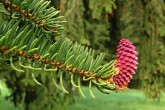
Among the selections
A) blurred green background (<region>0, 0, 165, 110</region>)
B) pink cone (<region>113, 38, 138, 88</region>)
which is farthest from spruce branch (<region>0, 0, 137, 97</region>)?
blurred green background (<region>0, 0, 165, 110</region>)

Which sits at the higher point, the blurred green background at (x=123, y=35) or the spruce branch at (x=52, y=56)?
the blurred green background at (x=123, y=35)

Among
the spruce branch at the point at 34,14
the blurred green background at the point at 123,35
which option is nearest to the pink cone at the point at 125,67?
the spruce branch at the point at 34,14

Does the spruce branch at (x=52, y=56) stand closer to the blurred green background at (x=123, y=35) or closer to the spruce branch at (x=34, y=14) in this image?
the spruce branch at (x=34, y=14)

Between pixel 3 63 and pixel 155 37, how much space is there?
5818mm

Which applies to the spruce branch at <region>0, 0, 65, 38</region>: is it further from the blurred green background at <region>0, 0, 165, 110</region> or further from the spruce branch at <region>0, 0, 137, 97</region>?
the blurred green background at <region>0, 0, 165, 110</region>

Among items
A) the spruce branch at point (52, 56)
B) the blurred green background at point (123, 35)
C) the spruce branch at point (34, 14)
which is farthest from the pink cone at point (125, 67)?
the blurred green background at point (123, 35)

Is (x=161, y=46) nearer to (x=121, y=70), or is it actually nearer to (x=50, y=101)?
(x=50, y=101)

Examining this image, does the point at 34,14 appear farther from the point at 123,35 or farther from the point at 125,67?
the point at 123,35

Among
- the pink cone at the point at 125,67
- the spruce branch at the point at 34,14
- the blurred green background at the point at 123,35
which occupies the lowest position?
the pink cone at the point at 125,67

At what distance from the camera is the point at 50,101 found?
6.74 metres

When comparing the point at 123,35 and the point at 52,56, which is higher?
the point at 123,35

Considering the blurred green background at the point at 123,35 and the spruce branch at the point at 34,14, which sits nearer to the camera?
the spruce branch at the point at 34,14

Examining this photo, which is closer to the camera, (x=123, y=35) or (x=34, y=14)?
(x=34, y=14)

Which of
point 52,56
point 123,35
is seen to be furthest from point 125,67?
point 123,35
